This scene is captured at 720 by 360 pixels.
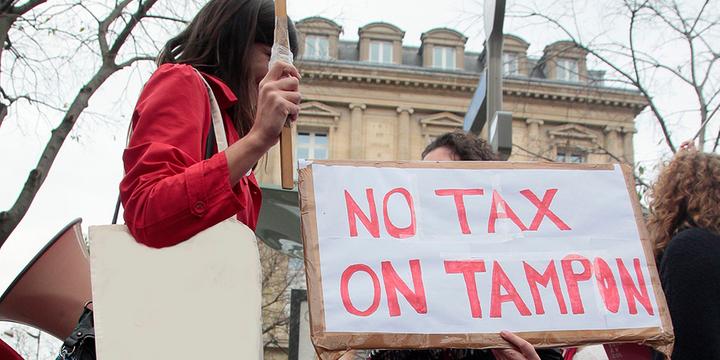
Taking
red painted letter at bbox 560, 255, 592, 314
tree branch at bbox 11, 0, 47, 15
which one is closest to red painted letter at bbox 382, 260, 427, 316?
red painted letter at bbox 560, 255, 592, 314

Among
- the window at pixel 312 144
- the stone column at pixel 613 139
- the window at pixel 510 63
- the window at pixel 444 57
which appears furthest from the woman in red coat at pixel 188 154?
the window at pixel 444 57

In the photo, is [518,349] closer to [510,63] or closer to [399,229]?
[399,229]

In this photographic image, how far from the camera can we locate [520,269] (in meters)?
1.92

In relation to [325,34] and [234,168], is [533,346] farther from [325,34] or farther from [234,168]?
[325,34]

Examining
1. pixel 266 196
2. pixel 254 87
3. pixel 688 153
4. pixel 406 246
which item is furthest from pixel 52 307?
pixel 266 196

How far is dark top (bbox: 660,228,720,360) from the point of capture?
2512mm

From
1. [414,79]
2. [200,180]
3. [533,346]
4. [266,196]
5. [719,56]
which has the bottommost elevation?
[533,346]

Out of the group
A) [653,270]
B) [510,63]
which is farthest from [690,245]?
[510,63]

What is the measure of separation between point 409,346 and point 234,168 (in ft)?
1.99

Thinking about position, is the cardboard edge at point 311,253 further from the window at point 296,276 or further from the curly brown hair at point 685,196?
the window at point 296,276

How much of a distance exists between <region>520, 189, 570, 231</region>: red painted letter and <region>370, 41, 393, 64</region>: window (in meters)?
28.6

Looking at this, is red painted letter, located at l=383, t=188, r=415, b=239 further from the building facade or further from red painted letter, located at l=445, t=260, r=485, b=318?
the building facade

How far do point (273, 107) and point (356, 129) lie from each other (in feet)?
86.7

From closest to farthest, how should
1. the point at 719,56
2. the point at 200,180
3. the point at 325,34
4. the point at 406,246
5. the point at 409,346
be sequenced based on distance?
the point at 200,180 → the point at 409,346 → the point at 406,246 → the point at 719,56 → the point at 325,34
